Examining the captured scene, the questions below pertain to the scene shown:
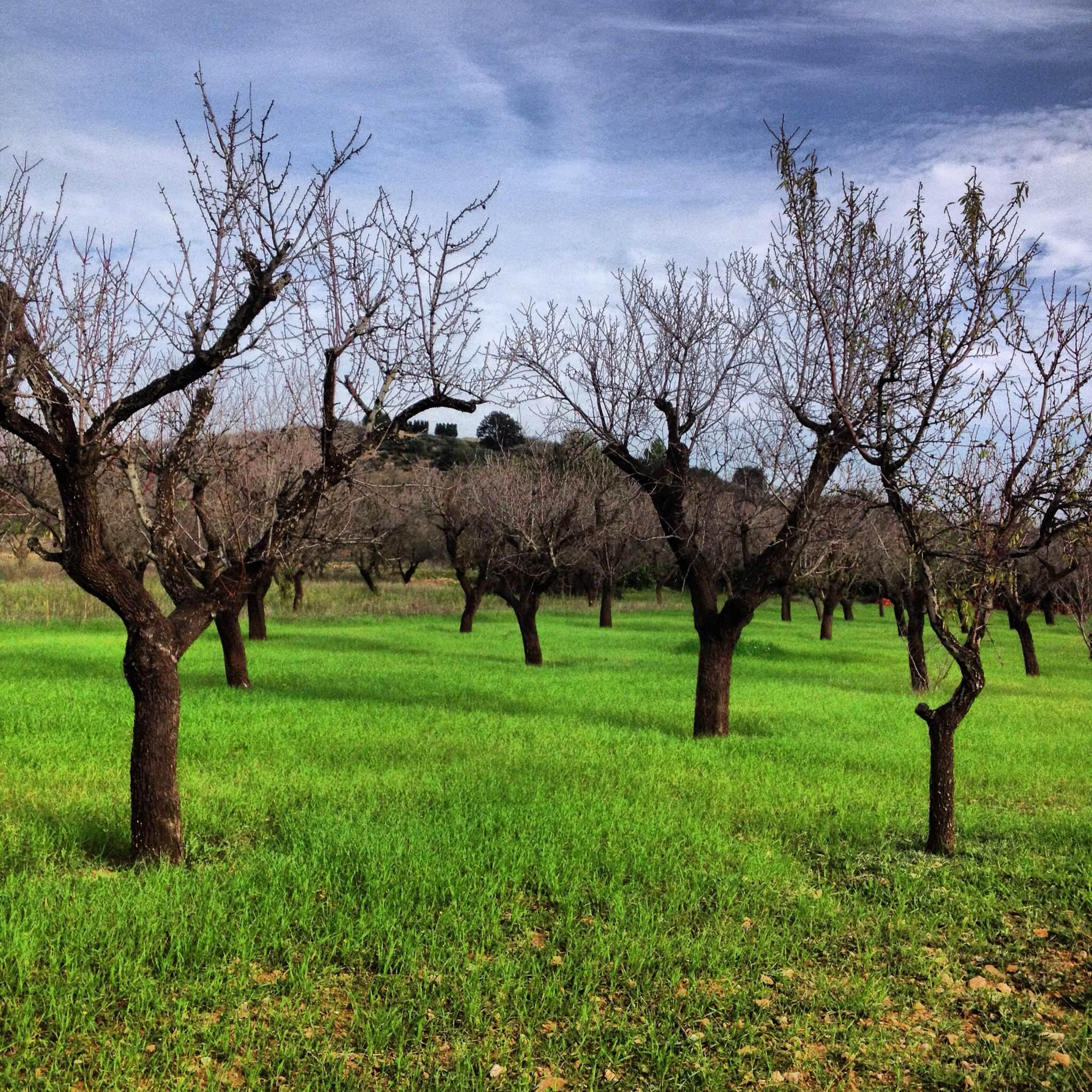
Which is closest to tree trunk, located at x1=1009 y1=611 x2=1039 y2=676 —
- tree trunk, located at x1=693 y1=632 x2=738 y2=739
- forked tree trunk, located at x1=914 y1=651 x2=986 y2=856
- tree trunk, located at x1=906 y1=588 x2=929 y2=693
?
tree trunk, located at x1=906 y1=588 x2=929 y2=693

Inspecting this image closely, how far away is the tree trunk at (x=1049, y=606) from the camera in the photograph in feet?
127

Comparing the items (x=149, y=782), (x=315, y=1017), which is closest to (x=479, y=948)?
(x=315, y=1017)

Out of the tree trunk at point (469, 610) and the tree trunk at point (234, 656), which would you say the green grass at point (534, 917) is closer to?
the tree trunk at point (234, 656)

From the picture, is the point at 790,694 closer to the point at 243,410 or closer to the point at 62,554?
the point at 243,410

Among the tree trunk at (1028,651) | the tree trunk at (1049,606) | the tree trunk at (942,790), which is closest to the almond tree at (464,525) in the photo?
the tree trunk at (1028,651)

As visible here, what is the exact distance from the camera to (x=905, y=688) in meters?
24.7

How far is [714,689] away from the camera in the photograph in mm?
15242

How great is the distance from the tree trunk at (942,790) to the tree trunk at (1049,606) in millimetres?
26725

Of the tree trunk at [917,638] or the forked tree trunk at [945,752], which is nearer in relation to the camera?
the forked tree trunk at [945,752]

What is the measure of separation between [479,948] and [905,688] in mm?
21280

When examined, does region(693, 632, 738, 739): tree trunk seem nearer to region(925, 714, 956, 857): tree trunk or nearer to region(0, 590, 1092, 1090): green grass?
region(0, 590, 1092, 1090): green grass

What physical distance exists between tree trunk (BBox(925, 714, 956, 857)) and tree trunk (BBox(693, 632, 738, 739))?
6.36 m

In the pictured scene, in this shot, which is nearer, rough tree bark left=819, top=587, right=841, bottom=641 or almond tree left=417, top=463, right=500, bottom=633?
almond tree left=417, top=463, right=500, bottom=633

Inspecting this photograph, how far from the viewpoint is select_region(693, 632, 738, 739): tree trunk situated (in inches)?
599
